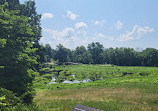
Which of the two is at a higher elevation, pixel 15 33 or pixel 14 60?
pixel 15 33

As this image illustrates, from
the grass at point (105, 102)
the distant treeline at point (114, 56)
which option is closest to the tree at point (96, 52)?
the distant treeline at point (114, 56)

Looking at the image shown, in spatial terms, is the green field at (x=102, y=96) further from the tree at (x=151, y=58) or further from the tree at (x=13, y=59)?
the tree at (x=151, y=58)

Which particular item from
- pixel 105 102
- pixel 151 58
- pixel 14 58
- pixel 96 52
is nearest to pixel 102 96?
pixel 105 102

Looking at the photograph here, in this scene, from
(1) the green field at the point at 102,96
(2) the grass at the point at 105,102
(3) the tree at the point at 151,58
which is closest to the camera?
(2) the grass at the point at 105,102

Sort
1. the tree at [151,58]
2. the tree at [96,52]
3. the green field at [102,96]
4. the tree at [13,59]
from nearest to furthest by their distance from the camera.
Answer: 1. the tree at [13,59]
2. the green field at [102,96]
3. the tree at [151,58]
4. the tree at [96,52]

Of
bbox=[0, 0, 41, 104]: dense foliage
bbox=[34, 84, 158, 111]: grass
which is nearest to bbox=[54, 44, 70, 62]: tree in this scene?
bbox=[34, 84, 158, 111]: grass

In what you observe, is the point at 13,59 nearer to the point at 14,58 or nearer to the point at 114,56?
the point at 14,58

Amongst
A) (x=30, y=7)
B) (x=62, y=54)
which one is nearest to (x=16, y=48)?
(x=30, y=7)

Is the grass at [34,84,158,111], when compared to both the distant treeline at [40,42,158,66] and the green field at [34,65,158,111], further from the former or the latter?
the distant treeline at [40,42,158,66]

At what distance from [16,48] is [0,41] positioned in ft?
8.50

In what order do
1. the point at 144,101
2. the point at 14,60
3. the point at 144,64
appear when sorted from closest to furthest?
the point at 14,60, the point at 144,101, the point at 144,64

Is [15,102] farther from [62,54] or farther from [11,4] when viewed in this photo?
[62,54]

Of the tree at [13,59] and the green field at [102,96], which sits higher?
the tree at [13,59]

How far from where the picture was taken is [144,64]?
116 meters
